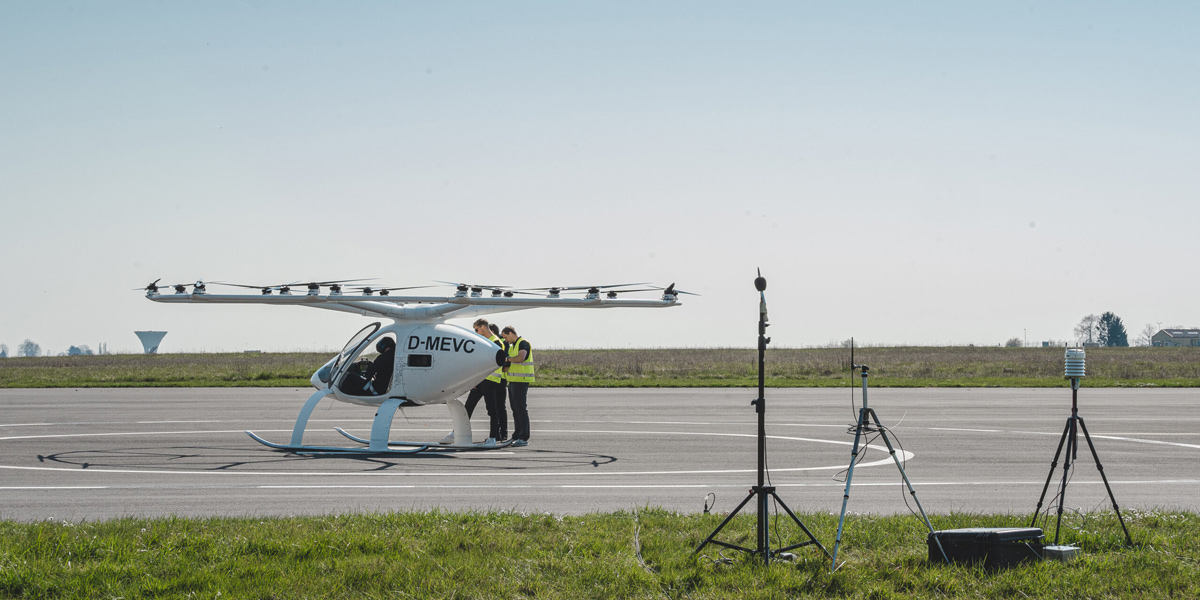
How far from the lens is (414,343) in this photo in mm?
15469

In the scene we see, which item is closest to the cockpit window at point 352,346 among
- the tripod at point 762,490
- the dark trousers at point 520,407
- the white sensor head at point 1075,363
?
the dark trousers at point 520,407

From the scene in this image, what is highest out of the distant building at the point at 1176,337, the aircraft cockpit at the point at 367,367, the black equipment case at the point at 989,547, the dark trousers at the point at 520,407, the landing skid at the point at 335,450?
the distant building at the point at 1176,337

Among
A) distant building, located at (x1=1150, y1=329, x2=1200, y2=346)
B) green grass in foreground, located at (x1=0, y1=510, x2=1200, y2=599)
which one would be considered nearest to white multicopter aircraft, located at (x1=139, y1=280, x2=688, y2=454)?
green grass in foreground, located at (x1=0, y1=510, x2=1200, y2=599)

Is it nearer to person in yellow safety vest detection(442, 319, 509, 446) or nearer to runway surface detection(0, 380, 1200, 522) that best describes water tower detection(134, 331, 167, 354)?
runway surface detection(0, 380, 1200, 522)

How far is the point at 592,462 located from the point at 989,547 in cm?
738

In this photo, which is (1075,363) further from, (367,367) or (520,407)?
(367,367)

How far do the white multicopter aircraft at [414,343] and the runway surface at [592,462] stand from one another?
40.5 inches

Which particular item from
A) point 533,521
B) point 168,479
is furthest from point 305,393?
point 533,521

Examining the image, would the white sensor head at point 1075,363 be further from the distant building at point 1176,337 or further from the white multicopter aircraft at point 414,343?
the distant building at point 1176,337

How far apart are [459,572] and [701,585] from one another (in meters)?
1.79

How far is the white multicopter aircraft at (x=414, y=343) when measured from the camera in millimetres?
14534

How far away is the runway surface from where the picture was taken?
10.4 meters

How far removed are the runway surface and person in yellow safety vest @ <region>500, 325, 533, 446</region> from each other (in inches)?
18.9

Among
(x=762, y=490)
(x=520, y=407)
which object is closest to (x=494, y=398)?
(x=520, y=407)
